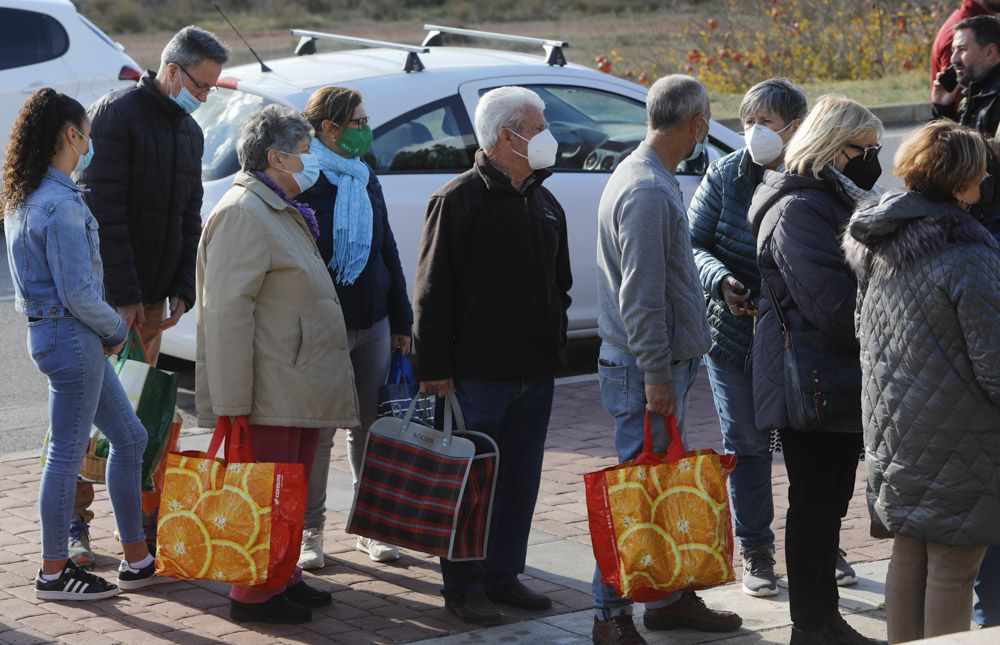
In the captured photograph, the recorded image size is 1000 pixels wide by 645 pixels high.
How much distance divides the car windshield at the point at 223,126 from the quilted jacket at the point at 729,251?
Result: 9.77ft

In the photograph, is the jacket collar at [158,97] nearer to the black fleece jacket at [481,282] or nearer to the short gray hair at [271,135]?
the short gray hair at [271,135]

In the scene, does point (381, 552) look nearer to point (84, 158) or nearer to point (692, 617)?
point (692, 617)

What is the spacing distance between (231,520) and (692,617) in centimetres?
162

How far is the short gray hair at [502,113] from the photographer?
5047 mm

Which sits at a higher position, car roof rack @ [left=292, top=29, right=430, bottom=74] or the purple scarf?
car roof rack @ [left=292, top=29, right=430, bottom=74]

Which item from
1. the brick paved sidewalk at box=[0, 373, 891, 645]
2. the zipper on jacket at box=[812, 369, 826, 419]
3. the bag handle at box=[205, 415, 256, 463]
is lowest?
the brick paved sidewalk at box=[0, 373, 891, 645]

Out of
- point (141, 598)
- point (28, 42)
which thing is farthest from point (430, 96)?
point (28, 42)

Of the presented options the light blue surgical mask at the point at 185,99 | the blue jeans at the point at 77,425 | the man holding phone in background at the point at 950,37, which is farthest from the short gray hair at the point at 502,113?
the man holding phone in background at the point at 950,37

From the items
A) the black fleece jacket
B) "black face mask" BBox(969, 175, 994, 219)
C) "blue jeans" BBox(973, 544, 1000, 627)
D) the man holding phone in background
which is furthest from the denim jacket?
the man holding phone in background

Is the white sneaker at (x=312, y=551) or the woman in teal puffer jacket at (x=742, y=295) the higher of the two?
the woman in teal puffer jacket at (x=742, y=295)

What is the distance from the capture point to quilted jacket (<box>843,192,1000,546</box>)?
3990 mm

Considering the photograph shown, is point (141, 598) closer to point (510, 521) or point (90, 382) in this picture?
point (90, 382)

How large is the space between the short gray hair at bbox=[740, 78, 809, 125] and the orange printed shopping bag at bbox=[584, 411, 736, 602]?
132 cm

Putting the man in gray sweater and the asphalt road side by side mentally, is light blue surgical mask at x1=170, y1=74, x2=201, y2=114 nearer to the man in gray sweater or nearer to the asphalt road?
the man in gray sweater
